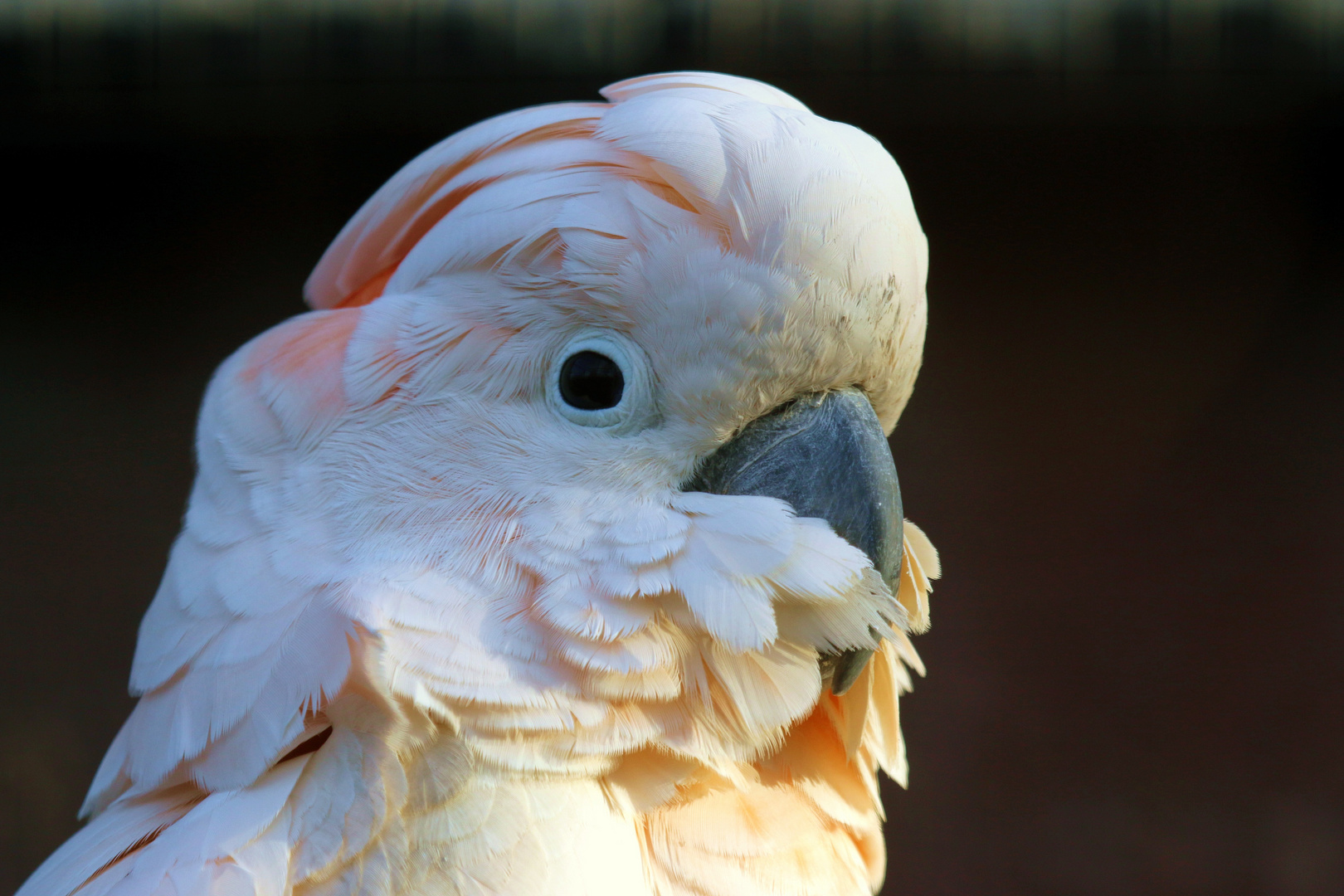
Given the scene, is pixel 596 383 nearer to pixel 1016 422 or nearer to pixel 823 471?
pixel 823 471

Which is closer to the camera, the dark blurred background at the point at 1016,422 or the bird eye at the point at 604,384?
the bird eye at the point at 604,384

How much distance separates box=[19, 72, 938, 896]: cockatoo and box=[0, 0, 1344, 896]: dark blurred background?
1.90 metres

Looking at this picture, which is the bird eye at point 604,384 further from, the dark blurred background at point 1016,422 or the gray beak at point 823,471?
the dark blurred background at point 1016,422

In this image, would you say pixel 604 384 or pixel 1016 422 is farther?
pixel 1016 422

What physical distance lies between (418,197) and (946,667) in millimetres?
2422

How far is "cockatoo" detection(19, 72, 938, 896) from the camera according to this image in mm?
803

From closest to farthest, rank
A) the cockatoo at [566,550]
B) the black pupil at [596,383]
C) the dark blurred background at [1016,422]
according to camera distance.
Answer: the cockatoo at [566,550]
the black pupil at [596,383]
the dark blurred background at [1016,422]

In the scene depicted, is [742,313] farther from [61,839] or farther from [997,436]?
[61,839]

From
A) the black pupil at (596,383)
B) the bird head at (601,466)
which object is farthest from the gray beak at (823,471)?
the black pupil at (596,383)

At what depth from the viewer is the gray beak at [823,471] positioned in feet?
2.89

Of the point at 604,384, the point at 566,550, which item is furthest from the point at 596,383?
the point at 566,550

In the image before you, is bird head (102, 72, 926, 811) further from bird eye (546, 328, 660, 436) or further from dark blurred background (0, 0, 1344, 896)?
dark blurred background (0, 0, 1344, 896)

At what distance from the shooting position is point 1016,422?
2.96 metres

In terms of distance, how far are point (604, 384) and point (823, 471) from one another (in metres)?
0.23
